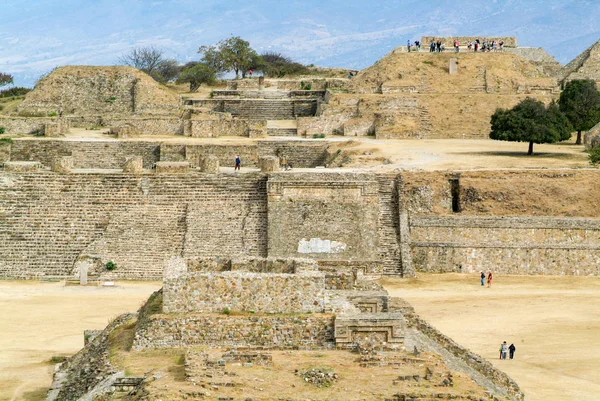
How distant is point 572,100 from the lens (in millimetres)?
62594

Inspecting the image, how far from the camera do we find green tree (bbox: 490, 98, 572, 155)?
56.6 meters

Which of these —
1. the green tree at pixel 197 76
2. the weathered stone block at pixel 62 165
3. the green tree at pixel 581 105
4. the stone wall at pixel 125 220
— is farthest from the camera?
the green tree at pixel 197 76

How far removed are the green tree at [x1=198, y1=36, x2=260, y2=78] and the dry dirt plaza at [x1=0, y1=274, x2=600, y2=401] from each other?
160ft

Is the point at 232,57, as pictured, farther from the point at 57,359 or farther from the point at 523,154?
the point at 57,359

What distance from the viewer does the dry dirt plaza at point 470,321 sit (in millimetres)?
30359

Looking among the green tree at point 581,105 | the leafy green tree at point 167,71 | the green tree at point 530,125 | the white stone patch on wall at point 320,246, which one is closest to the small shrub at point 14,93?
the leafy green tree at point 167,71

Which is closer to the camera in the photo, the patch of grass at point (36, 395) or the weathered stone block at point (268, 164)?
the patch of grass at point (36, 395)

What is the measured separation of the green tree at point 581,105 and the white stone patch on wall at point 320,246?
21.7 metres

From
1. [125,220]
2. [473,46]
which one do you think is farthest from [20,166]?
[473,46]

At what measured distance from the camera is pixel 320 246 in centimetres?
4453

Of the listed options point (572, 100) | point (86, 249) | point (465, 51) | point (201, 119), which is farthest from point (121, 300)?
point (465, 51)

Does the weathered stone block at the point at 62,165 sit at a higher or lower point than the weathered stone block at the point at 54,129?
lower

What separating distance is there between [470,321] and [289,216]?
36.0ft

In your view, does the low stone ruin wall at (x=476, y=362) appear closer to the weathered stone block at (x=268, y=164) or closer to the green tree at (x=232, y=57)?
the weathered stone block at (x=268, y=164)
